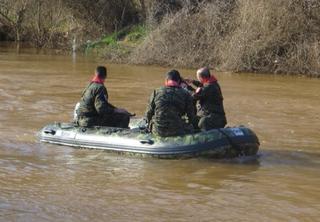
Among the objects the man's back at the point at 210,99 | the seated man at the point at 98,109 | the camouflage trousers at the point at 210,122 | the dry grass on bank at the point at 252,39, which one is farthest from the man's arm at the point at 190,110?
the dry grass on bank at the point at 252,39

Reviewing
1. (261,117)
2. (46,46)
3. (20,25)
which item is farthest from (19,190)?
(20,25)

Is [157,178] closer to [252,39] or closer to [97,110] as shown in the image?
[97,110]

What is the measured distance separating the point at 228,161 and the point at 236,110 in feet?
18.6

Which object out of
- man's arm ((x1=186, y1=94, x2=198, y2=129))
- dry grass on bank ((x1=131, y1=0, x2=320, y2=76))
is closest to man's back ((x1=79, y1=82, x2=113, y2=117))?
man's arm ((x1=186, y1=94, x2=198, y2=129))

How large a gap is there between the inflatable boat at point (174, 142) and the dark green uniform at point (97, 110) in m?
0.22

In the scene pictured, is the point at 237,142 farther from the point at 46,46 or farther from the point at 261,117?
the point at 46,46

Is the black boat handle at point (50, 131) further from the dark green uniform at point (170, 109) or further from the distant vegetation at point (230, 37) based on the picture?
the distant vegetation at point (230, 37)

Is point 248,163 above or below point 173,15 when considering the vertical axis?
below

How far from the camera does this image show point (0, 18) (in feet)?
135

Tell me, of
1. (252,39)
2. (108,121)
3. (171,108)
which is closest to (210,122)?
(171,108)

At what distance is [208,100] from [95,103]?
1.81 m

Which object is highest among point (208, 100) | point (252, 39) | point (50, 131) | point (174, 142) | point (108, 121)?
point (252, 39)

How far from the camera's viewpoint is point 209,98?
11.0 metres

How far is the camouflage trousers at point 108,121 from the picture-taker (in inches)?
450
